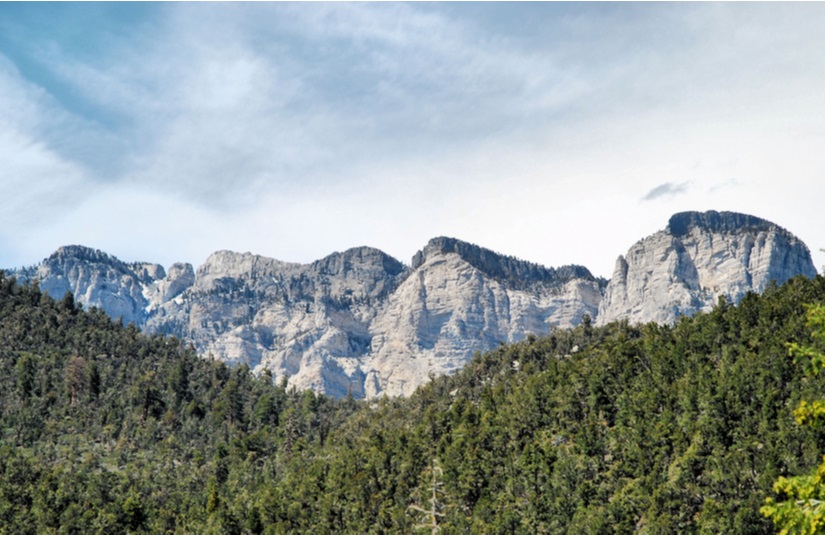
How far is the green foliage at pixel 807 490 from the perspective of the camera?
21.9 meters

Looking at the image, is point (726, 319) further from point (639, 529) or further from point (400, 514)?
point (400, 514)

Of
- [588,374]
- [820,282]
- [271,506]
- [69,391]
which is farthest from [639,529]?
[69,391]

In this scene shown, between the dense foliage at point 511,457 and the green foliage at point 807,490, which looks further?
the dense foliage at point 511,457

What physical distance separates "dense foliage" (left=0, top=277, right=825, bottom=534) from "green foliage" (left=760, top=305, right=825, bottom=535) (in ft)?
229

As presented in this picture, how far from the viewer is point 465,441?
141750 millimetres

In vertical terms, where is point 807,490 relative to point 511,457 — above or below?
above

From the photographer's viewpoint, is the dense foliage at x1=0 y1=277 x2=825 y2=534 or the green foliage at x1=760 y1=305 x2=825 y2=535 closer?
the green foliage at x1=760 y1=305 x2=825 y2=535

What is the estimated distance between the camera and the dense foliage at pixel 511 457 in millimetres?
107375

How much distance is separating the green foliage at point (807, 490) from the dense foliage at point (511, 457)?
229 ft

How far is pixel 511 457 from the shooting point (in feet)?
433

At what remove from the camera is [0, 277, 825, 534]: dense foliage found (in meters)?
107

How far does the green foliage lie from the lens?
861 inches

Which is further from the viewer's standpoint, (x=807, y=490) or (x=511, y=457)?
(x=511, y=457)

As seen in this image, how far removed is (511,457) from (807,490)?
112 meters
